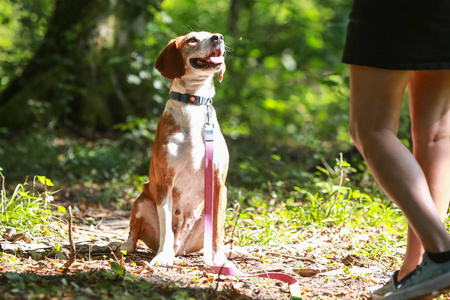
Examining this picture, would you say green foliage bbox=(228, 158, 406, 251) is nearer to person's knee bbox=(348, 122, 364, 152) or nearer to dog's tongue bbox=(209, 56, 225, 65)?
dog's tongue bbox=(209, 56, 225, 65)

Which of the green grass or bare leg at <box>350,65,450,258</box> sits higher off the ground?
bare leg at <box>350,65,450,258</box>

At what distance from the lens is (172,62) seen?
332cm

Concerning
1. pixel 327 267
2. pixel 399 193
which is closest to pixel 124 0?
pixel 327 267

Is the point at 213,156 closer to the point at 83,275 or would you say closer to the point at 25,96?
the point at 83,275

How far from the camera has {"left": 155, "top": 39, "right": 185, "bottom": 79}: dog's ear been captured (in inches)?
130

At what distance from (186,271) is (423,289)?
4.48 feet

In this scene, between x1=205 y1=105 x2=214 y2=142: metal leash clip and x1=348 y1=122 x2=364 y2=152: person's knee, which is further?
x1=205 y1=105 x2=214 y2=142: metal leash clip

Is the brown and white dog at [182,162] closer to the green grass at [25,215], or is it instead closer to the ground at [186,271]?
the ground at [186,271]

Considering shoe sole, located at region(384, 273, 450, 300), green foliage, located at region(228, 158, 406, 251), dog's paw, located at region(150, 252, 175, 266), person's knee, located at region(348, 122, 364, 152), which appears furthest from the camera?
green foliage, located at region(228, 158, 406, 251)

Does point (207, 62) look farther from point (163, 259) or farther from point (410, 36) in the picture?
point (410, 36)

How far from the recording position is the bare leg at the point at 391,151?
6.80 feet

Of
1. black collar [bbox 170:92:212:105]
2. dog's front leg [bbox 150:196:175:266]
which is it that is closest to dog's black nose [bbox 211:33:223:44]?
black collar [bbox 170:92:212:105]

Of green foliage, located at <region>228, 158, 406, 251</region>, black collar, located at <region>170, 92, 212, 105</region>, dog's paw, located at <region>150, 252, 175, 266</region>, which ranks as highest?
black collar, located at <region>170, 92, 212, 105</region>

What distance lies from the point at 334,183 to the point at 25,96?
6230mm
